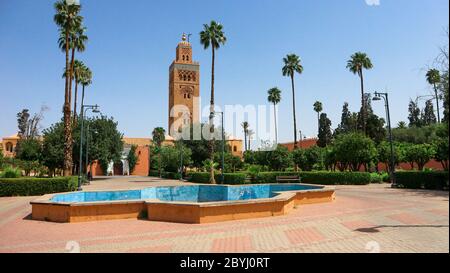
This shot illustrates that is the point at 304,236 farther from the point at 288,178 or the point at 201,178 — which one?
the point at 201,178

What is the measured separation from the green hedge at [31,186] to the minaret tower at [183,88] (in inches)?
2800

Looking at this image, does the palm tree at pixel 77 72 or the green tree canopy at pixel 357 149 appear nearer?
Result: the green tree canopy at pixel 357 149

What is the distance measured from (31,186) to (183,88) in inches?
2994

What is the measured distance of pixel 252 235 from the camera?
828cm

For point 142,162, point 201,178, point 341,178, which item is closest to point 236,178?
point 201,178

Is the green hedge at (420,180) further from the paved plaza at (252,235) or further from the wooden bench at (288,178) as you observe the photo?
the paved plaza at (252,235)

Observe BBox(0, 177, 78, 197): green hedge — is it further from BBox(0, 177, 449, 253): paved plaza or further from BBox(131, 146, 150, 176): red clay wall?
BBox(131, 146, 150, 176): red clay wall

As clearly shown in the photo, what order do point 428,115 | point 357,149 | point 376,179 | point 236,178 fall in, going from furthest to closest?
point 428,115
point 357,149
point 236,178
point 376,179

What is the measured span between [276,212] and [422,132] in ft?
191

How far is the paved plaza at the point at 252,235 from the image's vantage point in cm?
704

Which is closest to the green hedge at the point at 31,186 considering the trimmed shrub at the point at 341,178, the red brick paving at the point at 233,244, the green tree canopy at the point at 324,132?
the red brick paving at the point at 233,244

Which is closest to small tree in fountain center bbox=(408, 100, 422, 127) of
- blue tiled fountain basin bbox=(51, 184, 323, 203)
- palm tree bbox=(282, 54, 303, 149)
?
palm tree bbox=(282, 54, 303, 149)
